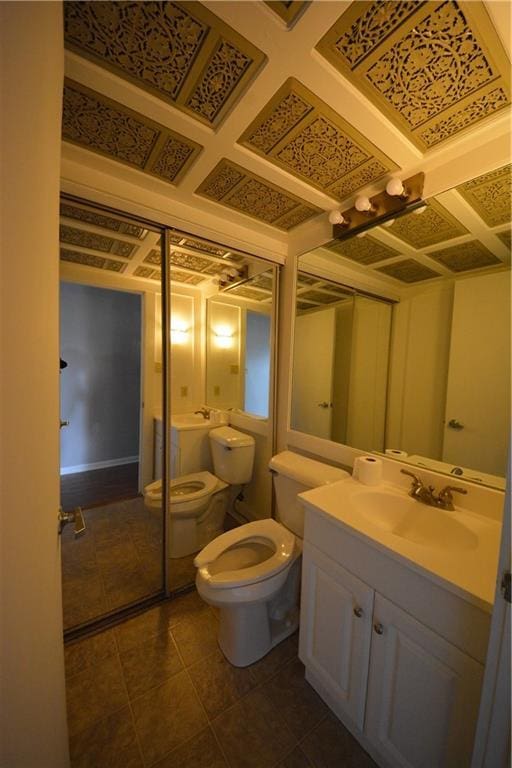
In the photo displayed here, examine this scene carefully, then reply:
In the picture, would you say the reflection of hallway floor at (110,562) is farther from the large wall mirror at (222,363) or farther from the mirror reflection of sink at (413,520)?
the mirror reflection of sink at (413,520)

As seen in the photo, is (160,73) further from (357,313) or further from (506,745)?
(506,745)

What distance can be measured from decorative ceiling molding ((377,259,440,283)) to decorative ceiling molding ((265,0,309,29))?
38.3 inches

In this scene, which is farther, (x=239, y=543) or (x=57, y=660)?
(x=239, y=543)

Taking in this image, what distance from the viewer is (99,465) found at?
3.11m

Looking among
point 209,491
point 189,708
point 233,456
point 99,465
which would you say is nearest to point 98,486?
point 99,465

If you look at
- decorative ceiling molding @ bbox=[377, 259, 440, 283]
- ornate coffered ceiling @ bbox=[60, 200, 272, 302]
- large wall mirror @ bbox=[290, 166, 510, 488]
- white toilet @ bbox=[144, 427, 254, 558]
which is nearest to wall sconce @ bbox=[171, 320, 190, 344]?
ornate coffered ceiling @ bbox=[60, 200, 272, 302]

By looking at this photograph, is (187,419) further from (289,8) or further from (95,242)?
(289,8)

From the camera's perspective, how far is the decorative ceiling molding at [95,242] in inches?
66.3

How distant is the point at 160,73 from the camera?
32.6 inches

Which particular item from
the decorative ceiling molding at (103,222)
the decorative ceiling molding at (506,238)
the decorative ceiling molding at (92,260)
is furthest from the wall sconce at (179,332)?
the decorative ceiling molding at (506,238)

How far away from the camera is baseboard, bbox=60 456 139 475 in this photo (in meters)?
2.97

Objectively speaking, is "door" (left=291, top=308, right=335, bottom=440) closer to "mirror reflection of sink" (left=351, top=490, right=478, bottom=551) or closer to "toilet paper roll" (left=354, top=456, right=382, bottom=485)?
"toilet paper roll" (left=354, top=456, right=382, bottom=485)

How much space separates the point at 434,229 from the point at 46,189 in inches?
57.7

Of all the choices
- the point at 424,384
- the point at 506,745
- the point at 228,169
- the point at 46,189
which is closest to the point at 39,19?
the point at 46,189
